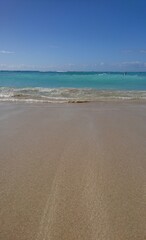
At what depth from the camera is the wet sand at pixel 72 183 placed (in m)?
2.35

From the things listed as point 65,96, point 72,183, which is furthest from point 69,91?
point 72,183

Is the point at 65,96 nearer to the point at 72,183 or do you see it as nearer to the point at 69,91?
the point at 69,91

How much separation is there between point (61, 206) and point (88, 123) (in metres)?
4.04

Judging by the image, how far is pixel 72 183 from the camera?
10.5ft

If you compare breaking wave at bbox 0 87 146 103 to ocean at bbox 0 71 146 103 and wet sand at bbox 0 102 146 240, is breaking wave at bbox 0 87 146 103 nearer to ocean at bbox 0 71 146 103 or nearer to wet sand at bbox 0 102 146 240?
ocean at bbox 0 71 146 103

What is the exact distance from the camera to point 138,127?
6176 millimetres

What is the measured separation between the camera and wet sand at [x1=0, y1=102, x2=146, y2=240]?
2.35 m

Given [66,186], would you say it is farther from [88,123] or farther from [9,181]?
[88,123]

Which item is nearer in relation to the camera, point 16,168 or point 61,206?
point 61,206

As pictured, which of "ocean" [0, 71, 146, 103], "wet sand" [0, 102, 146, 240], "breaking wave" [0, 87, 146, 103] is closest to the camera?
"wet sand" [0, 102, 146, 240]

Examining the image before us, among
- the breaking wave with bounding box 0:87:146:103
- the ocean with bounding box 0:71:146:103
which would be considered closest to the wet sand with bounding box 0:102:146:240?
the breaking wave with bounding box 0:87:146:103

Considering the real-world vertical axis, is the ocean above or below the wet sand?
below

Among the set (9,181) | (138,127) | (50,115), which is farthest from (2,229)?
(50,115)

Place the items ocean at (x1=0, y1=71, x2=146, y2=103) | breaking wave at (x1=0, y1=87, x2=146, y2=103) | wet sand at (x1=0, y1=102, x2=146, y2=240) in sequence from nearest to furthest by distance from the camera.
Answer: wet sand at (x1=0, y1=102, x2=146, y2=240) < breaking wave at (x1=0, y1=87, x2=146, y2=103) < ocean at (x1=0, y1=71, x2=146, y2=103)
